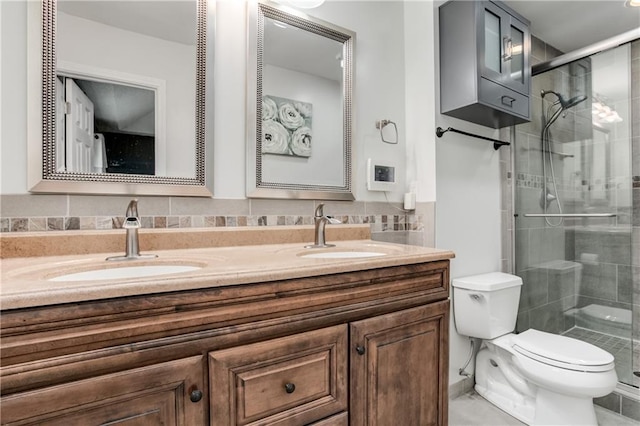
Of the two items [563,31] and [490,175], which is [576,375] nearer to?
[490,175]

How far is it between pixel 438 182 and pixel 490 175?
1.82 feet

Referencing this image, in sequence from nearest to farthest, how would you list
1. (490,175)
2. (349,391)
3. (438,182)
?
(349,391), (438,182), (490,175)

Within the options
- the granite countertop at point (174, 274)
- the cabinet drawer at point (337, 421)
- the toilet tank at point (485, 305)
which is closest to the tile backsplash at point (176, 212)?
the granite countertop at point (174, 274)

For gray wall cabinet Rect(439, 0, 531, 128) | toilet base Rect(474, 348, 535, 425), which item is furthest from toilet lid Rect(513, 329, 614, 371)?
gray wall cabinet Rect(439, 0, 531, 128)

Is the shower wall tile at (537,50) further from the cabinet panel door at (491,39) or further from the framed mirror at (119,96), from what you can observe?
the framed mirror at (119,96)

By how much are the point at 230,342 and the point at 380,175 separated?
124 centimetres

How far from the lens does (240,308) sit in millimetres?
763

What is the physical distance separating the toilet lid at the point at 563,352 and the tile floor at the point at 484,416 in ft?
1.35

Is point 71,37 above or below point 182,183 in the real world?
above

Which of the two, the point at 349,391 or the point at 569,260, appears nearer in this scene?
the point at 349,391

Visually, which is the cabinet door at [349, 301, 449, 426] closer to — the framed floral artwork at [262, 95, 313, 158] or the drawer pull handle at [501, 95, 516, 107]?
the framed floral artwork at [262, 95, 313, 158]

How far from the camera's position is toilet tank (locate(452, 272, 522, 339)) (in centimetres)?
169

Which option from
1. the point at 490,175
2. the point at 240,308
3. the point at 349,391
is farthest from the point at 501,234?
the point at 240,308

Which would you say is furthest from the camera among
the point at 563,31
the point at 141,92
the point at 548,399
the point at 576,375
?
the point at 563,31
